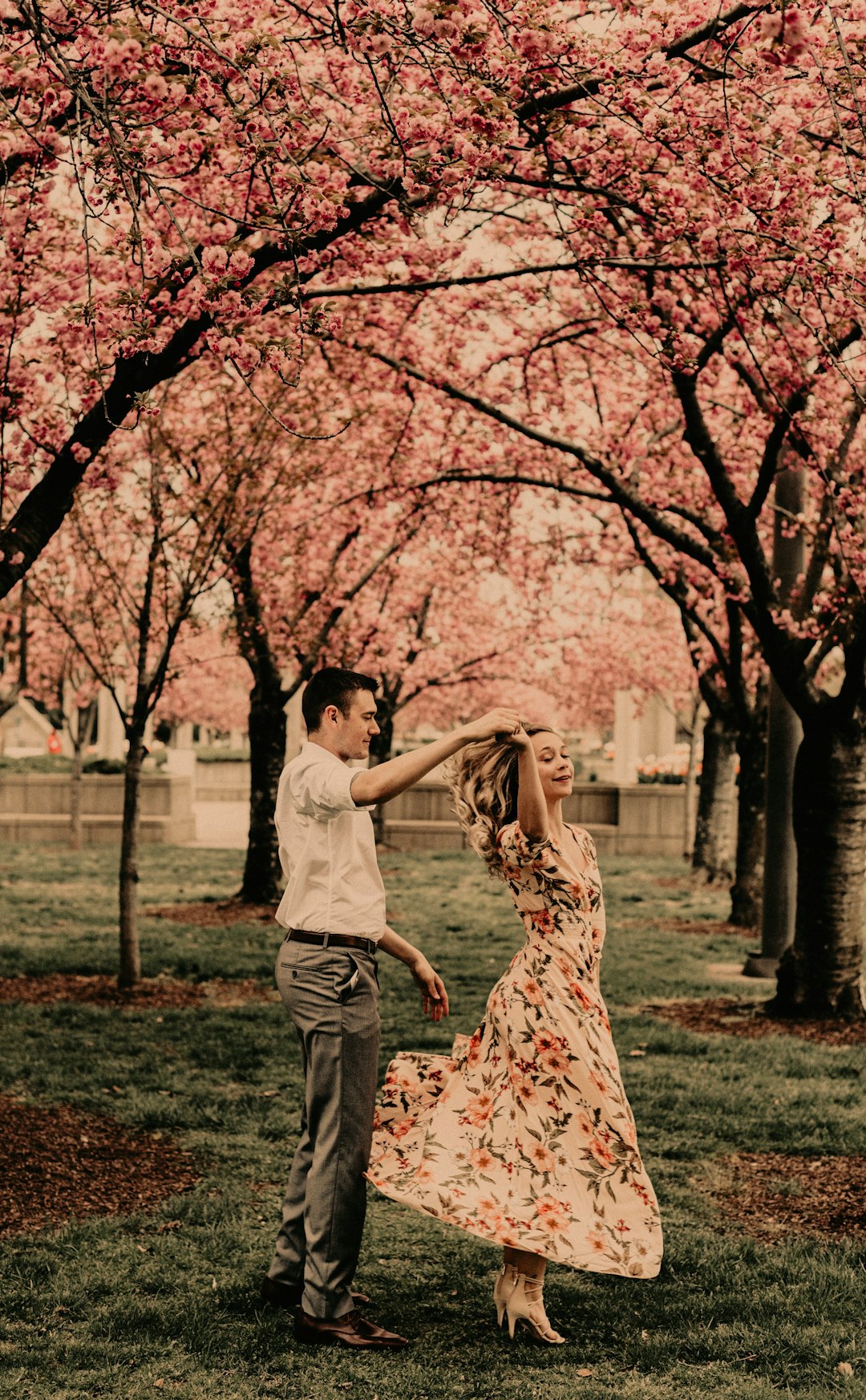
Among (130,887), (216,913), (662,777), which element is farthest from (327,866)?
(662,777)

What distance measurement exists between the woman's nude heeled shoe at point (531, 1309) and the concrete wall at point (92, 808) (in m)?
19.5

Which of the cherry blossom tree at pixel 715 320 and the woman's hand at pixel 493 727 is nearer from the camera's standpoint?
the woman's hand at pixel 493 727

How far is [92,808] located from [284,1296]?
68.2 ft

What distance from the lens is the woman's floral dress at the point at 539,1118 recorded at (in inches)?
158

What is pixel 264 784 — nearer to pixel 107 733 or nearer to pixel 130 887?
pixel 130 887

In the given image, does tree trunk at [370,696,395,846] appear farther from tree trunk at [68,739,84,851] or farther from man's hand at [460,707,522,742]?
man's hand at [460,707,522,742]

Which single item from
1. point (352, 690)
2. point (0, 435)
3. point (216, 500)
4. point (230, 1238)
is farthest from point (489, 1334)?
point (216, 500)

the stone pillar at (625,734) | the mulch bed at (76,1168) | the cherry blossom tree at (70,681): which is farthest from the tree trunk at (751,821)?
the stone pillar at (625,734)

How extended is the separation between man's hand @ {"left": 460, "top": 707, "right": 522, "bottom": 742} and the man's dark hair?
19.3 inches

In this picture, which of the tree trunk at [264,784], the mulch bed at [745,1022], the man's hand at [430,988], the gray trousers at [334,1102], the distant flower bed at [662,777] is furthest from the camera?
the distant flower bed at [662,777]

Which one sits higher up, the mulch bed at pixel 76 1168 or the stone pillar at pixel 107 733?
the stone pillar at pixel 107 733

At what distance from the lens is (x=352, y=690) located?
4273 mm

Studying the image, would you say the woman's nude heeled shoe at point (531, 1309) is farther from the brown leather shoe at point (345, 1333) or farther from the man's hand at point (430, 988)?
the man's hand at point (430, 988)

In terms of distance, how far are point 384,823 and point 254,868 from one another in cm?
875
